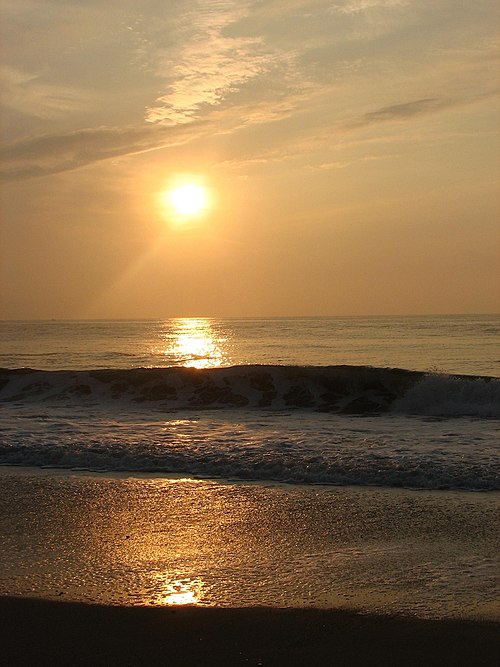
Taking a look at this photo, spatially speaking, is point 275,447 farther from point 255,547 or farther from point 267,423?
point 255,547

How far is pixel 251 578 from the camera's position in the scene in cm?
646

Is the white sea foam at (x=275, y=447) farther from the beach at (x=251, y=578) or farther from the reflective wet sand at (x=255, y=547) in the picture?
the beach at (x=251, y=578)

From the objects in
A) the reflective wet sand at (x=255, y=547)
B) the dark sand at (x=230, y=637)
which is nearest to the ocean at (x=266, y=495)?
the reflective wet sand at (x=255, y=547)

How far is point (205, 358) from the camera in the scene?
50125mm

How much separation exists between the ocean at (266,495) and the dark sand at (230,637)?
0.85ft

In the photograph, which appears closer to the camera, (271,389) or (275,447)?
(275,447)

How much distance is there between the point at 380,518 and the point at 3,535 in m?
4.52

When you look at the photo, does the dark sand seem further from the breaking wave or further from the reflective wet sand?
the breaking wave

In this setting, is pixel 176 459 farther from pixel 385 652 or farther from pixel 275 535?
pixel 385 652

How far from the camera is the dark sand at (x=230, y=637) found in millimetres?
4945

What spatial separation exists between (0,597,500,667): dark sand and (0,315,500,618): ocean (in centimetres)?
26

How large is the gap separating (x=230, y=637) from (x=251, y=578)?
3.90 feet

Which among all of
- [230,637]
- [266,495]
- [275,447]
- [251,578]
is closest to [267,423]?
[275,447]

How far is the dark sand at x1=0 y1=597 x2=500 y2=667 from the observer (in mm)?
4945
